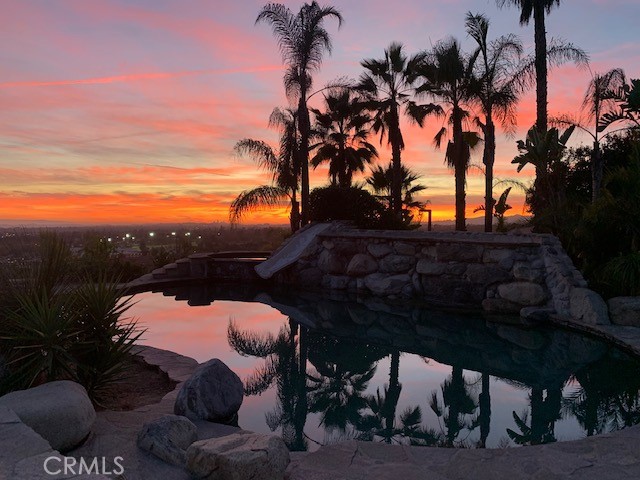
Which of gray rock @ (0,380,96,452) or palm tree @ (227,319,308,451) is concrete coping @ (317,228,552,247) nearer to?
palm tree @ (227,319,308,451)

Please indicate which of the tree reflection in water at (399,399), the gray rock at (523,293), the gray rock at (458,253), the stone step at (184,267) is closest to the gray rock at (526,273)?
the gray rock at (523,293)

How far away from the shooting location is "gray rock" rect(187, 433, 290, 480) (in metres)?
3.46

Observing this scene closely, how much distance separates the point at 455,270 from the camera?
12.1 meters

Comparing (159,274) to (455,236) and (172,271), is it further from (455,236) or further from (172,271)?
(455,236)

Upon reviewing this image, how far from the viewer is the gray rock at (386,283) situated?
12.8 meters

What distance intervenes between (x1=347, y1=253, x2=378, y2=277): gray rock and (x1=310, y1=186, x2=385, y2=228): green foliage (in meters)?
2.58

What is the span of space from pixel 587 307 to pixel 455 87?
51.8ft

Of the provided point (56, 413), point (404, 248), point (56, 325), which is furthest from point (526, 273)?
point (56, 413)

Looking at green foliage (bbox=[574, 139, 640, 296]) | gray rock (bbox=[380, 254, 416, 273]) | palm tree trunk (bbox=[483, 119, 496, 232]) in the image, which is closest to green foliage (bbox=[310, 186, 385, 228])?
gray rock (bbox=[380, 254, 416, 273])

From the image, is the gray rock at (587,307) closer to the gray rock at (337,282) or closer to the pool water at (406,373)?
the pool water at (406,373)

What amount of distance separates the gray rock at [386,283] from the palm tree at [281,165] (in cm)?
779

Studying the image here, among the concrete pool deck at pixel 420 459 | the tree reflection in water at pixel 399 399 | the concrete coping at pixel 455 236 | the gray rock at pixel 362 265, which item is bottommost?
the tree reflection in water at pixel 399 399

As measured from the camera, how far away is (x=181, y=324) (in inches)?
401

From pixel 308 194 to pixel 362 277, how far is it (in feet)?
19.2
